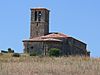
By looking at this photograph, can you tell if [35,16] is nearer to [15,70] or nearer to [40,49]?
[40,49]

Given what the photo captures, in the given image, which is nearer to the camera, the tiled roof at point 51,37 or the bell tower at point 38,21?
the tiled roof at point 51,37

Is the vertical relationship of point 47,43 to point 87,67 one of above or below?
above

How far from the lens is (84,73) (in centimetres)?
1384

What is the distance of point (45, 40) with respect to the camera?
83500 millimetres

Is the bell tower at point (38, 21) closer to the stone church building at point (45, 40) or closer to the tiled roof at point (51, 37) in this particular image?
the stone church building at point (45, 40)

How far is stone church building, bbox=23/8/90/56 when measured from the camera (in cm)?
8381

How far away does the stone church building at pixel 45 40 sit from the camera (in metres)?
83.8

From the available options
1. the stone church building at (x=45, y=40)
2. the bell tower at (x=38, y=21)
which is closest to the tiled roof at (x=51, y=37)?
the stone church building at (x=45, y=40)

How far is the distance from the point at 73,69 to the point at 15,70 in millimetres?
1743

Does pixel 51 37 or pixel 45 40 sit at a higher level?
pixel 51 37

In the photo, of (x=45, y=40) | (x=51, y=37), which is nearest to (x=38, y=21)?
(x=51, y=37)

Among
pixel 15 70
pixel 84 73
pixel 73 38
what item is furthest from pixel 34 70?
pixel 73 38

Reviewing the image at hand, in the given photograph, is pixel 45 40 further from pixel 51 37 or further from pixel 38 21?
pixel 38 21

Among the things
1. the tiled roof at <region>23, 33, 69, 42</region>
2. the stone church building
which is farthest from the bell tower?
the tiled roof at <region>23, 33, 69, 42</region>
